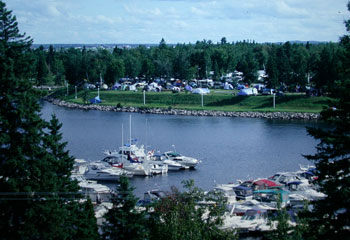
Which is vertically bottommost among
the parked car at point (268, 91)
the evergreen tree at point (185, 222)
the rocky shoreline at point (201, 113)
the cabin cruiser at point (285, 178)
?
the cabin cruiser at point (285, 178)

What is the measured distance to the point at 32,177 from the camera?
8.56m

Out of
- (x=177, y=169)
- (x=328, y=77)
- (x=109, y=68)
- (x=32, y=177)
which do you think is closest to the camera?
(x=32, y=177)

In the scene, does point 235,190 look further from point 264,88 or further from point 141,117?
point 264,88

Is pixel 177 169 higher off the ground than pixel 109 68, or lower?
lower

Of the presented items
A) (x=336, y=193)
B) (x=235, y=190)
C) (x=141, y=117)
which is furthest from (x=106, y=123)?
(x=336, y=193)

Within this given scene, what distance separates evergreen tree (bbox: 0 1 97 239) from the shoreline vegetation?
1013 inches

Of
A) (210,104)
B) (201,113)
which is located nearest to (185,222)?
(201,113)

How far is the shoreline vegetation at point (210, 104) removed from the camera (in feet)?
112

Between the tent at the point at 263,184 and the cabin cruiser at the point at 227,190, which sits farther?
the tent at the point at 263,184

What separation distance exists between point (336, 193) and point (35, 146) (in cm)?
452

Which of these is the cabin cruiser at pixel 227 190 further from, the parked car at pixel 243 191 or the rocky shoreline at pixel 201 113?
the rocky shoreline at pixel 201 113

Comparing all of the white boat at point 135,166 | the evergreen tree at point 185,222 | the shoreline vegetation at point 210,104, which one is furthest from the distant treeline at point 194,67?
the evergreen tree at point 185,222

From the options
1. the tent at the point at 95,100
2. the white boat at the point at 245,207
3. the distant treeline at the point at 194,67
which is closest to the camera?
the white boat at the point at 245,207

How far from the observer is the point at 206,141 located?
2555cm
